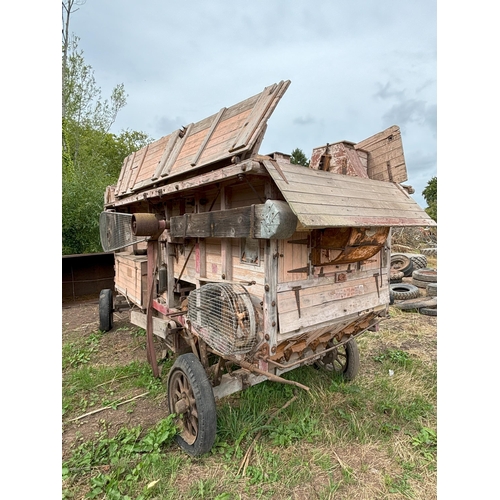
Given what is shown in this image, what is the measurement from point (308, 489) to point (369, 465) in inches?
27.5

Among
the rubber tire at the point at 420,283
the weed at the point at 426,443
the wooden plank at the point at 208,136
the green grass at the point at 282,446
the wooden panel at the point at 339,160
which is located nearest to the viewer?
the green grass at the point at 282,446

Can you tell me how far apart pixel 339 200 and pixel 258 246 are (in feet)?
2.72

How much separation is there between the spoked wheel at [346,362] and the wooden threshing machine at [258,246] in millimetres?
635

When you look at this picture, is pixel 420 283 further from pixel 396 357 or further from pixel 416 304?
pixel 396 357

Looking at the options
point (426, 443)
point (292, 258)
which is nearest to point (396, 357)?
point (426, 443)

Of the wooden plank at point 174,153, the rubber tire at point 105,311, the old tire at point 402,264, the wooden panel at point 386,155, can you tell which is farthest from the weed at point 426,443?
the old tire at point 402,264

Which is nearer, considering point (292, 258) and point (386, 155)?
point (292, 258)

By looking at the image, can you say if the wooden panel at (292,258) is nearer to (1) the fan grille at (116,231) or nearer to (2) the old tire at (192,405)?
(2) the old tire at (192,405)

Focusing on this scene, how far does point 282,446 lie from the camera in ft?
10.4

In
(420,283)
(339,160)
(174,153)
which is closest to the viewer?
(339,160)

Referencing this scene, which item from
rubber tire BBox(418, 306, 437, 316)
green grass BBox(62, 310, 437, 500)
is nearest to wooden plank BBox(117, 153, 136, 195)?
green grass BBox(62, 310, 437, 500)

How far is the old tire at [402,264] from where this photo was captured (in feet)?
36.6

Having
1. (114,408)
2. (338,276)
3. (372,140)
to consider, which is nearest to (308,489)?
(338,276)

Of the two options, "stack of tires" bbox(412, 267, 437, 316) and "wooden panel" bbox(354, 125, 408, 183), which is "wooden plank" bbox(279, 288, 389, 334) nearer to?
"wooden panel" bbox(354, 125, 408, 183)
